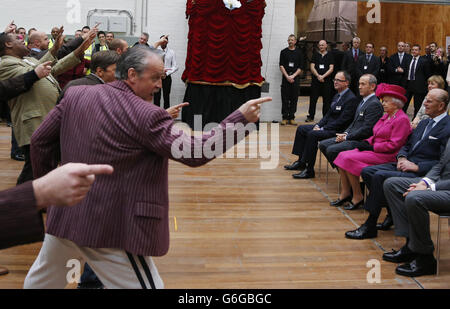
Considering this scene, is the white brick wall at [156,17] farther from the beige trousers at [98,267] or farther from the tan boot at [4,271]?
the beige trousers at [98,267]

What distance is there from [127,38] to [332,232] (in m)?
7.59

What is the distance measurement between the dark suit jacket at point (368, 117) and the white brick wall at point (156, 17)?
5.83 m

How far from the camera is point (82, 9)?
37.8 ft

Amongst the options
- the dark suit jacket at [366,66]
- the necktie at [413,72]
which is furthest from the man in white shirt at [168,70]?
the necktie at [413,72]

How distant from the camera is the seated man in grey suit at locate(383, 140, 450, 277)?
4.11m

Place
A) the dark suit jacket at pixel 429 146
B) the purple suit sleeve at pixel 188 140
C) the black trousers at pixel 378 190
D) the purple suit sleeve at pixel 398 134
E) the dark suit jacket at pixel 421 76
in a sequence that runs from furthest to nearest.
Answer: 1. the dark suit jacket at pixel 421 76
2. the purple suit sleeve at pixel 398 134
3. the black trousers at pixel 378 190
4. the dark suit jacket at pixel 429 146
5. the purple suit sleeve at pixel 188 140

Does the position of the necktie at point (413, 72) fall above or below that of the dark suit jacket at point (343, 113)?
above

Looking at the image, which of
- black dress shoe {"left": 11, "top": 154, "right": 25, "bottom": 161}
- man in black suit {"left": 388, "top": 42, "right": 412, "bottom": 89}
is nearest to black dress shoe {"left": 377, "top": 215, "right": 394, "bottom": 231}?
black dress shoe {"left": 11, "top": 154, "right": 25, "bottom": 161}

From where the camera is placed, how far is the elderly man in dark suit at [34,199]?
52.3 inches

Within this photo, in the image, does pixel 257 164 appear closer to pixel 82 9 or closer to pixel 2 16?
pixel 82 9

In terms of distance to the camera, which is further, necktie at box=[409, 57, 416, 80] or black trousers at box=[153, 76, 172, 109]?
necktie at box=[409, 57, 416, 80]

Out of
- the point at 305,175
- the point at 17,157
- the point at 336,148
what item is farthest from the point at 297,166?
the point at 17,157

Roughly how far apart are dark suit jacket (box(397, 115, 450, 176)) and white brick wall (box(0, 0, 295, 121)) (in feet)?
23.5

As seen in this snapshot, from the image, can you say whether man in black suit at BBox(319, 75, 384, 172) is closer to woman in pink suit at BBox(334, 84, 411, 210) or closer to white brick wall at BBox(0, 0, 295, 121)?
woman in pink suit at BBox(334, 84, 411, 210)
